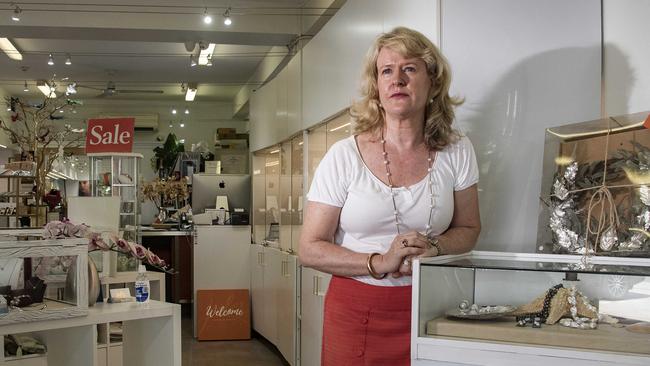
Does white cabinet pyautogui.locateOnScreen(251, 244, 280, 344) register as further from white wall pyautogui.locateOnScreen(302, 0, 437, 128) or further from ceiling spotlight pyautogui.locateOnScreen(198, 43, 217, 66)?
ceiling spotlight pyautogui.locateOnScreen(198, 43, 217, 66)

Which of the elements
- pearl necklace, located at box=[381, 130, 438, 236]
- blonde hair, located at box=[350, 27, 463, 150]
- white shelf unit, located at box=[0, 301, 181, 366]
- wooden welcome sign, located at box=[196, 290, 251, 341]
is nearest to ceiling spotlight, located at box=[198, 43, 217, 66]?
wooden welcome sign, located at box=[196, 290, 251, 341]

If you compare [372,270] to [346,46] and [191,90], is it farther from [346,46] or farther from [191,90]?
[191,90]

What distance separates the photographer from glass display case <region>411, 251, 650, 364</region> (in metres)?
1.41

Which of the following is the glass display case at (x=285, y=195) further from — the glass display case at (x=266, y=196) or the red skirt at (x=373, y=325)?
the red skirt at (x=373, y=325)

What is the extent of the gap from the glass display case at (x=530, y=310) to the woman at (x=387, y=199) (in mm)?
138

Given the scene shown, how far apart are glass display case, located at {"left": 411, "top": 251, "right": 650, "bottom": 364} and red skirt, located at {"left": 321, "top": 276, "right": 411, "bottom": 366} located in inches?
7.2

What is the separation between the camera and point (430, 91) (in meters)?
1.87

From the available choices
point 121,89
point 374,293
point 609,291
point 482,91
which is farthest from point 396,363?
point 121,89

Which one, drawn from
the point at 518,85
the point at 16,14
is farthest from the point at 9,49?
the point at 518,85

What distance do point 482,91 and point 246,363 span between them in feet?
14.8

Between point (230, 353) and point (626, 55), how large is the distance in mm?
5213

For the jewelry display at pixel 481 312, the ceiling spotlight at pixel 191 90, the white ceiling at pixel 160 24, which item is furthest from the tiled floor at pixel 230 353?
the ceiling spotlight at pixel 191 90

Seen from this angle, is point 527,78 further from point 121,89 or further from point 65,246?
point 121,89

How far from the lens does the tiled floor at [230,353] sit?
6258mm
